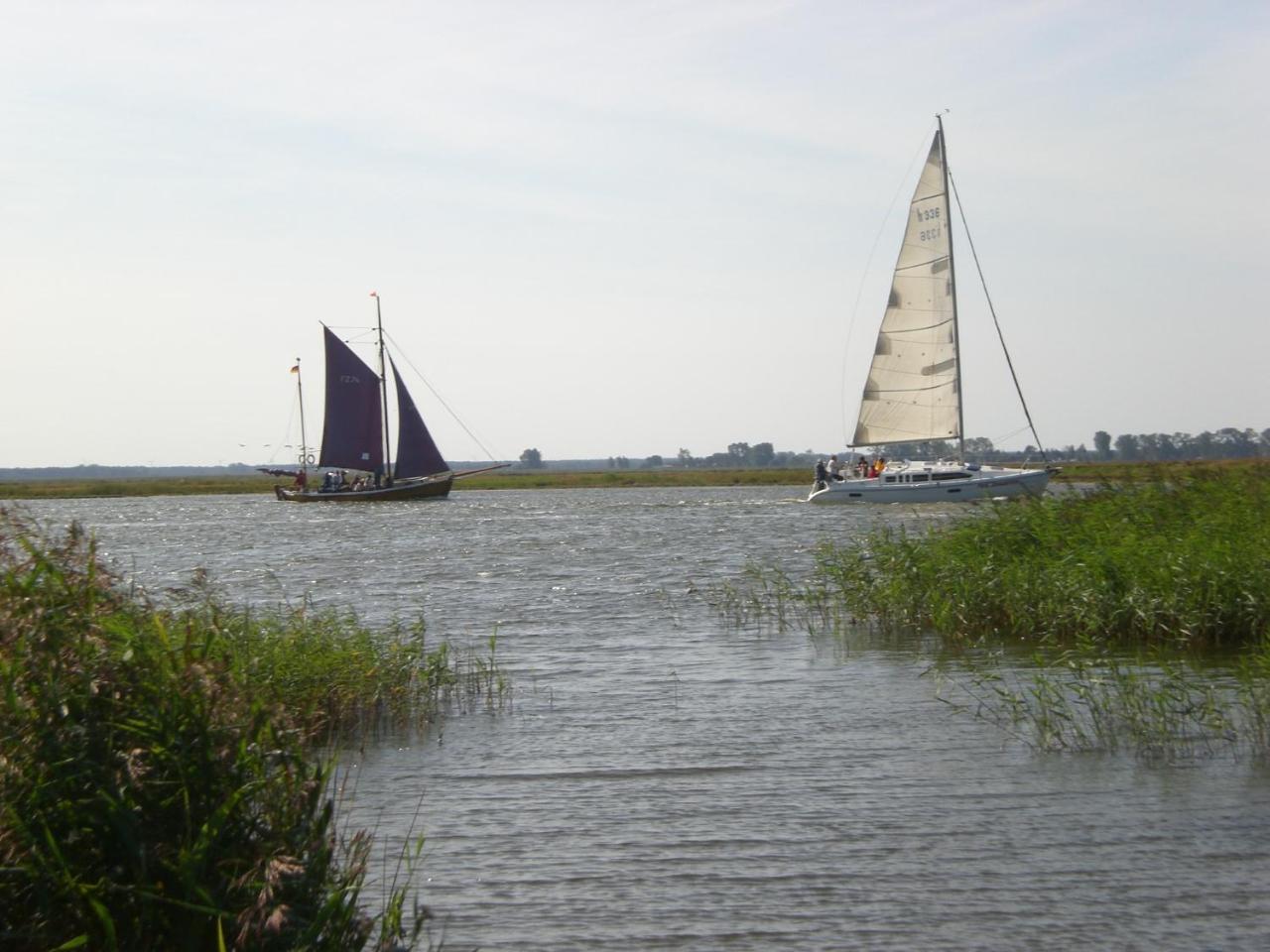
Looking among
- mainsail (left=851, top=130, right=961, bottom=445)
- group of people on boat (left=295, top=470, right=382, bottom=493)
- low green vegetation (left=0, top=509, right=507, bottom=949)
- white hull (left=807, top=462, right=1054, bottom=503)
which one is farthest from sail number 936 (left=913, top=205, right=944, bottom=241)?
low green vegetation (left=0, top=509, right=507, bottom=949)

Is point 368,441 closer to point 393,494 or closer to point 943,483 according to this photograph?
point 393,494

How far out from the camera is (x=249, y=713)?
20.7 ft

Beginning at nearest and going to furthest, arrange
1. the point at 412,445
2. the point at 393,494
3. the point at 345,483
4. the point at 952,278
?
the point at 952,278 < the point at 412,445 < the point at 393,494 < the point at 345,483

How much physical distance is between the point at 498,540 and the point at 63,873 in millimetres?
39416

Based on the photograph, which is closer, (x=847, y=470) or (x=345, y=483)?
(x=847, y=470)

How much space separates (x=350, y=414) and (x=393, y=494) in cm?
724

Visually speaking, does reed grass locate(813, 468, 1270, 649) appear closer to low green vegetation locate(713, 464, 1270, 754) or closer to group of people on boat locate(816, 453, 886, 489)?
low green vegetation locate(713, 464, 1270, 754)

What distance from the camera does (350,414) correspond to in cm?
7906

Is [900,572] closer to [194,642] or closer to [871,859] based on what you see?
[871,859]

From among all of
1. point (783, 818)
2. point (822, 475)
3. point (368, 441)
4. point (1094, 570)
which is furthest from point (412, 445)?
point (783, 818)

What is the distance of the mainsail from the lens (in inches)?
2142

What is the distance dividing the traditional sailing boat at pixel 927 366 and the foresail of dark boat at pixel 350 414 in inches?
1289

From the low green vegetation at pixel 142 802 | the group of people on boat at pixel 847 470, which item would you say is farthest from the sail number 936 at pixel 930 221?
the low green vegetation at pixel 142 802

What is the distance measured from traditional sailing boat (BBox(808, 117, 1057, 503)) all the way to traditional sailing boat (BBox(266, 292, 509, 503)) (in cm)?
3268
